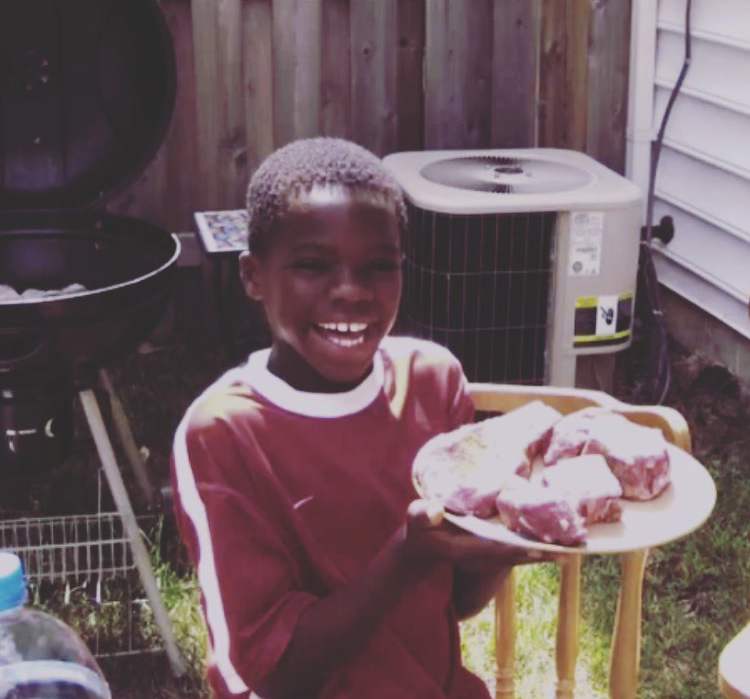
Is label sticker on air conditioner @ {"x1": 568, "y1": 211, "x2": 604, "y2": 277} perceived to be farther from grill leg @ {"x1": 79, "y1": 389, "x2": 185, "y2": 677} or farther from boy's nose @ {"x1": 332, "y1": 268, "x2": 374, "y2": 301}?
boy's nose @ {"x1": 332, "y1": 268, "x2": 374, "y2": 301}

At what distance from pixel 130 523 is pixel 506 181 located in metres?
1.69

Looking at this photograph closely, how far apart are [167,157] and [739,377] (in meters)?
2.13

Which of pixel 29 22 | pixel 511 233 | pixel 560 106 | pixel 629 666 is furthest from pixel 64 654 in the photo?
pixel 560 106

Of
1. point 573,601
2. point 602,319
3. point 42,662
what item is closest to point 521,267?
point 602,319

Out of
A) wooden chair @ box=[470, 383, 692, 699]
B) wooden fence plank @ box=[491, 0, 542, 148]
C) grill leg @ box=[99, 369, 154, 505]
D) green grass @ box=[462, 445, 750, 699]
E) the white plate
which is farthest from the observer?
wooden fence plank @ box=[491, 0, 542, 148]

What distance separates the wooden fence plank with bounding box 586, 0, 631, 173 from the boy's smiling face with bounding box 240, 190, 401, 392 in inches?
126

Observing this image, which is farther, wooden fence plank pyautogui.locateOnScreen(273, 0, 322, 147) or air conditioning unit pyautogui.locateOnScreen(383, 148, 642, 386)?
wooden fence plank pyautogui.locateOnScreen(273, 0, 322, 147)

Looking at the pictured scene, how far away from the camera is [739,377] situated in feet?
14.9

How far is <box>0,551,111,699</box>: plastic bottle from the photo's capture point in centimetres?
155

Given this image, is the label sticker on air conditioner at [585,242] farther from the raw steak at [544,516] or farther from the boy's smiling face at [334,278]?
the raw steak at [544,516]

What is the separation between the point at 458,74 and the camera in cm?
470

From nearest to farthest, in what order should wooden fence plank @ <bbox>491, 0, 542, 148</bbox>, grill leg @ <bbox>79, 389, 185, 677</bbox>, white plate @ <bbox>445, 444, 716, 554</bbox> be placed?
white plate @ <bbox>445, 444, 716, 554</bbox> → grill leg @ <bbox>79, 389, 185, 677</bbox> → wooden fence plank @ <bbox>491, 0, 542, 148</bbox>

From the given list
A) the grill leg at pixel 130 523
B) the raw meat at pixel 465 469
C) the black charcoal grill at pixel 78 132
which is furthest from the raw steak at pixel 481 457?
the black charcoal grill at pixel 78 132

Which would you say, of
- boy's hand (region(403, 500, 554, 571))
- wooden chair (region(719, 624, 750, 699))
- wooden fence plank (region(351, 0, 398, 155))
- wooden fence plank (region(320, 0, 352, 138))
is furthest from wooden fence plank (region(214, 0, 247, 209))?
wooden chair (region(719, 624, 750, 699))
